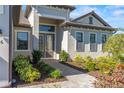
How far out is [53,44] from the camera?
1847 cm

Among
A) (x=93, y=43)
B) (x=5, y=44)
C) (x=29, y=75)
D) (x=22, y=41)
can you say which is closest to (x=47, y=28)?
(x=22, y=41)

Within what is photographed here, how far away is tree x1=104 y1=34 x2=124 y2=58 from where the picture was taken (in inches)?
487

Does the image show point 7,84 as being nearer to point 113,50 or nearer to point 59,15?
point 113,50

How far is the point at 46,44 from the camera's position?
59.5ft

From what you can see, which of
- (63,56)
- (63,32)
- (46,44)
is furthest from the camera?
(63,32)

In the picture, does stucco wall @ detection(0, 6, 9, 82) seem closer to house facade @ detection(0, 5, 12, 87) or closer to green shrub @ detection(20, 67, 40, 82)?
house facade @ detection(0, 5, 12, 87)

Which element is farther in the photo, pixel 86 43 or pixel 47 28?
pixel 86 43

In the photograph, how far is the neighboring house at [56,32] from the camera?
1639 cm

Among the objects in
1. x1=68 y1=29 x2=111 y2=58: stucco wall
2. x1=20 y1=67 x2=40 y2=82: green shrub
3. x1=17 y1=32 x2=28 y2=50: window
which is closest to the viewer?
x1=20 y1=67 x2=40 y2=82: green shrub

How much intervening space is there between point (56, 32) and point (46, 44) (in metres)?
1.54

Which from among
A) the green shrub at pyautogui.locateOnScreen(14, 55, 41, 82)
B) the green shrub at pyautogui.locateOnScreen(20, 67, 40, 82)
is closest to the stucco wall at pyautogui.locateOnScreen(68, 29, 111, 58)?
the green shrub at pyautogui.locateOnScreen(14, 55, 41, 82)

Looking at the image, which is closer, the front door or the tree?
the tree

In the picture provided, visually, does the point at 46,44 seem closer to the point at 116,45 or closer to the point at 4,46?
the point at 116,45

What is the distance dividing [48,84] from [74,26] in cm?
1072
